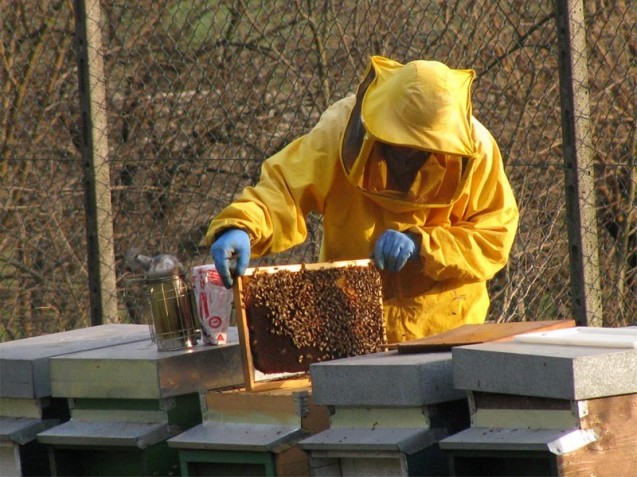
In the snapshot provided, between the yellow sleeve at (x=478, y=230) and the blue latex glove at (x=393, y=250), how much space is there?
7 centimetres

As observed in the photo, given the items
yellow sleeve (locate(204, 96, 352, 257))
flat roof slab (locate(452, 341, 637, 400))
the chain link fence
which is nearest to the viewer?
A: flat roof slab (locate(452, 341, 637, 400))

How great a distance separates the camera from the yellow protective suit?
3156mm

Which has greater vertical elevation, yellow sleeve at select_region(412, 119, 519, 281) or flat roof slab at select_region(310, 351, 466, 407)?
yellow sleeve at select_region(412, 119, 519, 281)

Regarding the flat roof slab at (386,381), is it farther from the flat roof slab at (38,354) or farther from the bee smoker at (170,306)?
the flat roof slab at (38,354)

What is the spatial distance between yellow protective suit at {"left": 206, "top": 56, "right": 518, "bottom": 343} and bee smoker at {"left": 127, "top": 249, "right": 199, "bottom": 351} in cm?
17

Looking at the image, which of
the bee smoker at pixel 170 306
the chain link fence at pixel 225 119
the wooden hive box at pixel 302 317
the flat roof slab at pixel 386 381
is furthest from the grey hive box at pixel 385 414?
the chain link fence at pixel 225 119

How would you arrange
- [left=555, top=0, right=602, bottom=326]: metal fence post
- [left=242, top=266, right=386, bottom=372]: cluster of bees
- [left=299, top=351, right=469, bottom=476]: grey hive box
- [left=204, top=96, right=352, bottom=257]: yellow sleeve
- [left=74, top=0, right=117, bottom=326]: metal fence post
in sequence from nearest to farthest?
1. [left=299, top=351, right=469, bottom=476]: grey hive box
2. [left=242, top=266, right=386, bottom=372]: cluster of bees
3. [left=204, top=96, right=352, bottom=257]: yellow sleeve
4. [left=555, top=0, right=602, bottom=326]: metal fence post
5. [left=74, top=0, right=117, bottom=326]: metal fence post

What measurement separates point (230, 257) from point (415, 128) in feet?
2.04

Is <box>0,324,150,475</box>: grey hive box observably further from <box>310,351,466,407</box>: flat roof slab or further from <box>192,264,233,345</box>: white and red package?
<box>310,351,466,407</box>: flat roof slab

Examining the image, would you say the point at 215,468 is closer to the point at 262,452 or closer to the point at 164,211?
the point at 262,452

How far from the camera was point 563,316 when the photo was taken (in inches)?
180

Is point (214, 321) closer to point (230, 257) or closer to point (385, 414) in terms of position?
point (230, 257)

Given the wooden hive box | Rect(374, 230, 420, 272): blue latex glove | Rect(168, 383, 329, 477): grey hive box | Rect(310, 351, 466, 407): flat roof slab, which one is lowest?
Rect(168, 383, 329, 477): grey hive box

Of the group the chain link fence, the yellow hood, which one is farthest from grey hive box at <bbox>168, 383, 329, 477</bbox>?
the chain link fence
